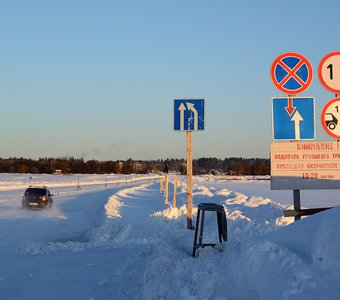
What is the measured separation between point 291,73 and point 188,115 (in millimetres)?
3669

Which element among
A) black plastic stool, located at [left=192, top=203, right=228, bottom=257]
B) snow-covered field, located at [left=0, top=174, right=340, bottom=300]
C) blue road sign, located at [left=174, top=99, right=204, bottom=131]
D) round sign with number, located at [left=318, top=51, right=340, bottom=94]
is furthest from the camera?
blue road sign, located at [left=174, top=99, right=204, bottom=131]

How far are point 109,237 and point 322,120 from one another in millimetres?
8282

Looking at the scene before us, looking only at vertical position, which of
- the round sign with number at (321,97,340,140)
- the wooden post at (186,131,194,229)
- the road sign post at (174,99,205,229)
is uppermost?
the road sign post at (174,99,205,229)

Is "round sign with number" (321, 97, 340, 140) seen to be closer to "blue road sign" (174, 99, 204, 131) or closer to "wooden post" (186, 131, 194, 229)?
"blue road sign" (174, 99, 204, 131)

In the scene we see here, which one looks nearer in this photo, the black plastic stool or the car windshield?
the black plastic stool

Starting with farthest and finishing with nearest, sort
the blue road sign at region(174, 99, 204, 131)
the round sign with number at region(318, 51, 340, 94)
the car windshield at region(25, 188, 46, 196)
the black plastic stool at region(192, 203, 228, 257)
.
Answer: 1. the car windshield at region(25, 188, 46, 196)
2. the blue road sign at region(174, 99, 204, 131)
3. the round sign with number at region(318, 51, 340, 94)
4. the black plastic stool at region(192, 203, 228, 257)

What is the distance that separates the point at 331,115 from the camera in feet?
27.7

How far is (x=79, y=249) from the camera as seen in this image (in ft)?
38.9

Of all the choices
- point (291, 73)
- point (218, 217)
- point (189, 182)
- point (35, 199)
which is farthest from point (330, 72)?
point (35, 199)

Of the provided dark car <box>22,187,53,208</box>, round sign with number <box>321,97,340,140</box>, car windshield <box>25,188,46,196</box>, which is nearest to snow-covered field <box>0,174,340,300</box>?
round sign with number <box>321,97,340,140</box>

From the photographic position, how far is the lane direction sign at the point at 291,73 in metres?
8.77

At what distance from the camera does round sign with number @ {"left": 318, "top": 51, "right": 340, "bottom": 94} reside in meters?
8.34

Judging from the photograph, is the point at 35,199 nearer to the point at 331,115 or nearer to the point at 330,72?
the point at 331,115

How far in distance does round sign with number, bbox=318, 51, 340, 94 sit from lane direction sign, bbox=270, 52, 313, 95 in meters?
0.37
